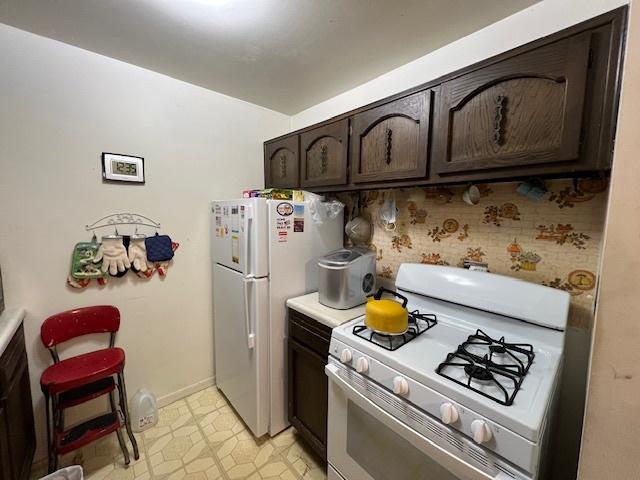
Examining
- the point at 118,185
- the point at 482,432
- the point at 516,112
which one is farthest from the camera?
the point at 118,185

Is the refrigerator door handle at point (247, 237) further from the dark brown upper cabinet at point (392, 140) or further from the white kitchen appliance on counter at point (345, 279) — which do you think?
the dark brown upper cabinet at point (392, 140)

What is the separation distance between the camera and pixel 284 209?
1.59 metres

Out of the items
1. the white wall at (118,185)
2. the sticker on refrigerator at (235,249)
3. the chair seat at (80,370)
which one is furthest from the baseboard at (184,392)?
the sticker on refrigerator at (235,249)

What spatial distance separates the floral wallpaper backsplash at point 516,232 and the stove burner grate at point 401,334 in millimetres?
388

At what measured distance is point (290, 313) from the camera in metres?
1.62

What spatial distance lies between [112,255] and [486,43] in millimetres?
2337

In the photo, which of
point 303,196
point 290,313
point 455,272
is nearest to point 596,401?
point 455,272

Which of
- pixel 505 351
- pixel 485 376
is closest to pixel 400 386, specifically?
pixel 485 376

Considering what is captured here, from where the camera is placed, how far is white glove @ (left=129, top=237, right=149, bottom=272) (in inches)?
66.7

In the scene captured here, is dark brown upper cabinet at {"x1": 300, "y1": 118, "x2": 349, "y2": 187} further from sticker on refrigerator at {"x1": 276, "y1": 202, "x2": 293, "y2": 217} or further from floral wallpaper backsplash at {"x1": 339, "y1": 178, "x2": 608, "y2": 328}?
floral wallpaper backsplash at {"x1": 339, "y1": 178, "x2": 608, "y2": 328}

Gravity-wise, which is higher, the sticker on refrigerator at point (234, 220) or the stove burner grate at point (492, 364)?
the sticker on refrigerator at point (234, 220)

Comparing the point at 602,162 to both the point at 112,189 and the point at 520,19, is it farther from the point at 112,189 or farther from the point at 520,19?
the point at 112,189

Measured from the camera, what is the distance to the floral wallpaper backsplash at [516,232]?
109cm

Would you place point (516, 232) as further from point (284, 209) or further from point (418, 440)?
point (284, 209)
